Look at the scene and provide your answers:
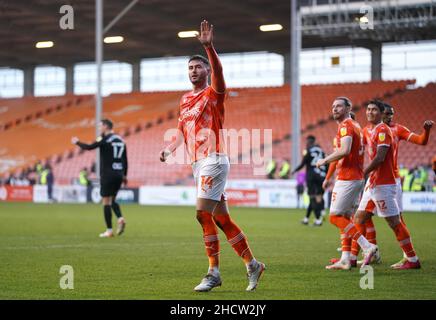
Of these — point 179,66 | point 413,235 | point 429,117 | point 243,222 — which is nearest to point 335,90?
point 429,117

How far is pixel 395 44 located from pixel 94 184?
17.8 metres

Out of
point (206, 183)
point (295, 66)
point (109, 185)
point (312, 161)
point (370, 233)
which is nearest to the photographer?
point (206, 183)

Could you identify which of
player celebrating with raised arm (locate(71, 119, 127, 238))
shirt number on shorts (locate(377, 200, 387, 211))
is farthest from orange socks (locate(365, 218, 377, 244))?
player celebrating with raised arm (locate(71, 119, 127, 238))

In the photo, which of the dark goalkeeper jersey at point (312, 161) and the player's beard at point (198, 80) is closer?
the player's beard at point (198, 80)

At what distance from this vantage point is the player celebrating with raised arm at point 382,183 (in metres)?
10.6

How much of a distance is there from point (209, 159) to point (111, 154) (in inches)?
327

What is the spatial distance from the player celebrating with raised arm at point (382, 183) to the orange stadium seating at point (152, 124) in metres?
27.3

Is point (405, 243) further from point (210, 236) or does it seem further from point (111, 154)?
point (111, 154)

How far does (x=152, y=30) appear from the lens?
144 ft

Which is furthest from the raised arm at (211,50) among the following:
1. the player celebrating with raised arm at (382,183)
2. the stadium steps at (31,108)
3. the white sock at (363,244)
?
the stadium steps at (31,108)

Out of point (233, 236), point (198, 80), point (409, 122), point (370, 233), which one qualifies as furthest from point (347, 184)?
point (409, 122)

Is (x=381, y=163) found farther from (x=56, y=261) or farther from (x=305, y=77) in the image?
(x=305, y=77)

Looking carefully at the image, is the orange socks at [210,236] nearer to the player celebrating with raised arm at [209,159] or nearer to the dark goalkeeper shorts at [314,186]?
the player celebrating with raised arm at [209,159]

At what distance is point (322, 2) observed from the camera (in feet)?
98.4
